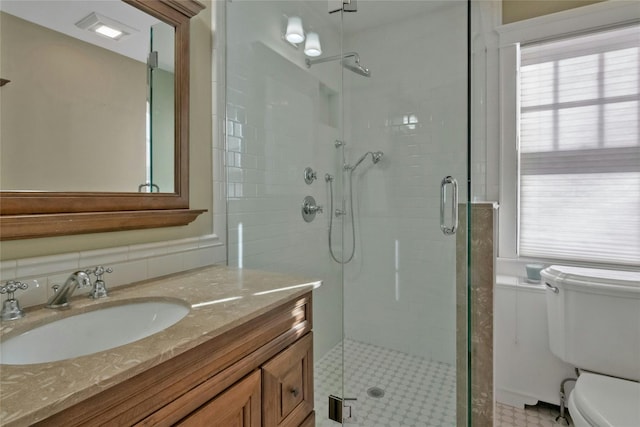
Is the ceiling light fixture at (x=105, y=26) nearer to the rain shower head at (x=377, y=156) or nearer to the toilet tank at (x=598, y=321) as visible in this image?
the rain shower head at (x=377, y=156)

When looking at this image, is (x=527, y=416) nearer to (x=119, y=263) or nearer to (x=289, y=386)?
(x=289, y=386)

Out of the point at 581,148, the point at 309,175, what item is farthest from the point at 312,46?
the point at 581,148

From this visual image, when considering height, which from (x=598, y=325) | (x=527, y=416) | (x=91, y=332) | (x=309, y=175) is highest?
(x=309, y=175)

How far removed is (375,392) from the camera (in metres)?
1.76

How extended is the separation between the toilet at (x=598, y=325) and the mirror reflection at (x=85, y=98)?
1.86 metres

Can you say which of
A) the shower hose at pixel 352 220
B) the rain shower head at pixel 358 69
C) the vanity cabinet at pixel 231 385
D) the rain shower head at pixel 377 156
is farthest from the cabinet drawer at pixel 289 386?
the rain shower head at pixel 358 69

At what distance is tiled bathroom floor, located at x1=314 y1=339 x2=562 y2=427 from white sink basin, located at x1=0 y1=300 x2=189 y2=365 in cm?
91

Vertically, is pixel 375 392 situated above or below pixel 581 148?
below

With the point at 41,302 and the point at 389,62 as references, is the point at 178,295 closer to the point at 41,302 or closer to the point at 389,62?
the point at 41,302

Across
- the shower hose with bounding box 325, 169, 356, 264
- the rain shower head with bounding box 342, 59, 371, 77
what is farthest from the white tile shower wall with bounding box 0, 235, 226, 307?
the rain shower head with bounding box 342, 59, 371, 77

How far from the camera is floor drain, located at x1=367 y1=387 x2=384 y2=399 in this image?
1745 millimetres

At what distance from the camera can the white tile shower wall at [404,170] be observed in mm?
1854

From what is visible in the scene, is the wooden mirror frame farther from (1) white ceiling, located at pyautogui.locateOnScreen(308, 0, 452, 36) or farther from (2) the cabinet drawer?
(1) white ceiling, located at pyautogui.locateOnScreen(308, 0, 452, 36)

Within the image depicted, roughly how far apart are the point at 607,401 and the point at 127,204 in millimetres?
1892
